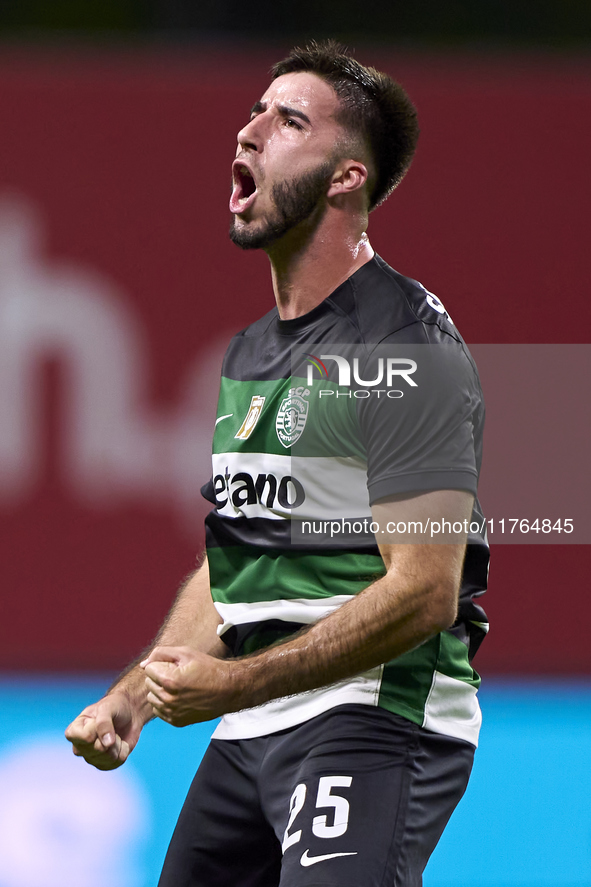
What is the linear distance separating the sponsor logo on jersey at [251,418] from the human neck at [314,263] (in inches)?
7.1

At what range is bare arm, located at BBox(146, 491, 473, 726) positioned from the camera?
1542mm

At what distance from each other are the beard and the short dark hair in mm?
141

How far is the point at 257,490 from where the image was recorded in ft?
6.01

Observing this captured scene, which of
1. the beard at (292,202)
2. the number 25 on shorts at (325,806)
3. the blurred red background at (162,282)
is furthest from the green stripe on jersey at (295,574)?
the blurred red background at (162,282)

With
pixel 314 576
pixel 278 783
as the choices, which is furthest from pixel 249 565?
pixel 278 783

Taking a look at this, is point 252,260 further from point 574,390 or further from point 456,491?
point 456,491

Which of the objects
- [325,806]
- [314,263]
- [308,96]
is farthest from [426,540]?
[308,96]

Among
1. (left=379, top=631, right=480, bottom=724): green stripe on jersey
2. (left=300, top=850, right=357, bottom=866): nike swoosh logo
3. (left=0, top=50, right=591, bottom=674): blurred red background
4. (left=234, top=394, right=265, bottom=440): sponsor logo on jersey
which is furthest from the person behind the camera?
(left=0, top=50, right=591, bottom=674): blurred red background

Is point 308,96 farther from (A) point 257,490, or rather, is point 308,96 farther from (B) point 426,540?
(B) point 426,540

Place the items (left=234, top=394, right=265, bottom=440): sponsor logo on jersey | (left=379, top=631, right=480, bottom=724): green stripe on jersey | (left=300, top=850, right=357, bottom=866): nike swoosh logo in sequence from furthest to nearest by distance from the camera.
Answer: (left=234, top=394, right=265, bottom=440): sponsor logo on jersey
(left=379, top=631, right=480, bottom=724): green stripe on jersey
(left=300, top=850, right=357, bottom=866): nike swoosh logo

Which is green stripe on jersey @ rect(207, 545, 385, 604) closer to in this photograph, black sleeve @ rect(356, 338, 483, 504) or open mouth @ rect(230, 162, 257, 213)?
black sleeve @ rect(356, 338, 483, 504)

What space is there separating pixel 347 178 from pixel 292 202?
0.12m

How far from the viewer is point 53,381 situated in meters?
5.09

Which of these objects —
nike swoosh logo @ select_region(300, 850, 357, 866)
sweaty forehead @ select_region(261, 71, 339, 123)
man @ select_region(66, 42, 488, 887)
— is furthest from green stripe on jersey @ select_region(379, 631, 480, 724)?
sweaty forehead @ select_region(261, 71, 339, 123)
